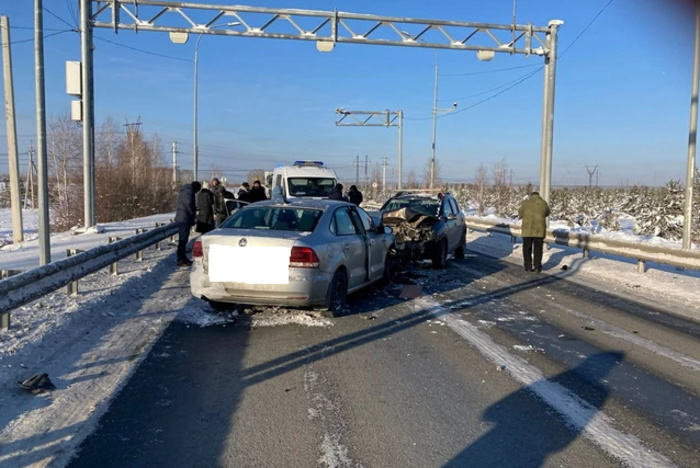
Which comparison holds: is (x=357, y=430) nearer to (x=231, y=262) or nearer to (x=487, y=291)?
(x=231, y=262)

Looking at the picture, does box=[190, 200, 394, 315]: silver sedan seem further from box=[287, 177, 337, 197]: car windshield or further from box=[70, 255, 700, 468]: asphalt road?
box=[287, 177, 337, 197]: car windshield

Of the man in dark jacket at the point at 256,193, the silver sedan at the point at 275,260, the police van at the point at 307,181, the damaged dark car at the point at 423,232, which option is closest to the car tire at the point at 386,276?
the silver sedan at the point at 275,260

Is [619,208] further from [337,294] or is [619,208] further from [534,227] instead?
[337,294]

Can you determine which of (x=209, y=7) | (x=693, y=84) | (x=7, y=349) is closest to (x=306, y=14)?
(x=209, y=7)

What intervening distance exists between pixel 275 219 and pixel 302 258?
984mm

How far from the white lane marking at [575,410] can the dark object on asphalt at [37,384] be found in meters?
4.05

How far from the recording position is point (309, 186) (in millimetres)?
20359

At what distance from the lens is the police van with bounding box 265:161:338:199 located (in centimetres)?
2016

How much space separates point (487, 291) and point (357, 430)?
6515mm

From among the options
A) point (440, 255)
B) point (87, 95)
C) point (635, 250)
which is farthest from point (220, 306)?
point (87, 95)

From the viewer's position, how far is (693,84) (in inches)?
503

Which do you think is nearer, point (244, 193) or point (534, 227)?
point (534, 227)

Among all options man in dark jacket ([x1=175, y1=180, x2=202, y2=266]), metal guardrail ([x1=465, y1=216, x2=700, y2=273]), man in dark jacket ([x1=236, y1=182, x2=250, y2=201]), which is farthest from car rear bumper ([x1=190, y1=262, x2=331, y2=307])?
man in dark jacket ([x1=236, y1=182, x2=250, y2=201])

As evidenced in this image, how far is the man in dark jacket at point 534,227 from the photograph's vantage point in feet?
41.9
